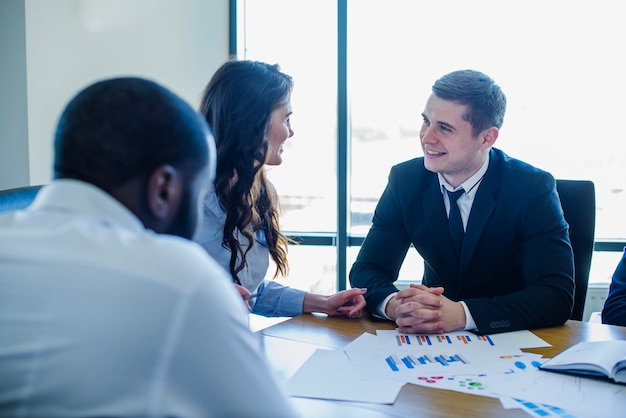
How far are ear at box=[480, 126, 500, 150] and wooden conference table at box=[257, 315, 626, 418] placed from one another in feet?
2.46

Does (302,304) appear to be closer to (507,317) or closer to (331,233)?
(507,317)

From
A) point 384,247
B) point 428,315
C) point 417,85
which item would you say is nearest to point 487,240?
point 384,247

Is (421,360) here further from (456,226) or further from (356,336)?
(456,226)

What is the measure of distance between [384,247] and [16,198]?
3.99 ft

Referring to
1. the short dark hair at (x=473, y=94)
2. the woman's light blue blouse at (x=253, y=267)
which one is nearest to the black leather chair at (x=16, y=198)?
the woman's light blue blouse at (x=253, y=267)

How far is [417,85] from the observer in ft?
11.2

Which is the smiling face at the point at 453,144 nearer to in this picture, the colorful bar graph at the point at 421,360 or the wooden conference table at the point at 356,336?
the wooden conference table at the point at 356,336

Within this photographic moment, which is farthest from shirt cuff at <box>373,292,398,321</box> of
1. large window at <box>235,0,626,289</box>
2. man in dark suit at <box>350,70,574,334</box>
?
large window at <box>235,0,626,289</box>

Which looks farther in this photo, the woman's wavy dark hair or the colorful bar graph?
the woman's wavy dark hair

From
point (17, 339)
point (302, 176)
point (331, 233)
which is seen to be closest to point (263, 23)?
point (302, 176)

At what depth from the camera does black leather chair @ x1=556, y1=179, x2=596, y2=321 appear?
79.6 inches

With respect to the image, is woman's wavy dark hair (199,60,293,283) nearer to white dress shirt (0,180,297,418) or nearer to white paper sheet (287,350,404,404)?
white paper sheet (287,350,404,404)

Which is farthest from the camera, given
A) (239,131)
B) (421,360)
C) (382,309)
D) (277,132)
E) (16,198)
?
(277,132)

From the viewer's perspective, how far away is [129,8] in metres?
3.05
